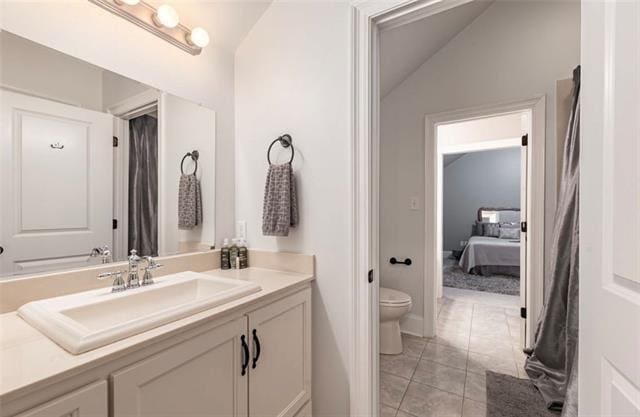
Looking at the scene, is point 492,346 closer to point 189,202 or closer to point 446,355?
point 446,355

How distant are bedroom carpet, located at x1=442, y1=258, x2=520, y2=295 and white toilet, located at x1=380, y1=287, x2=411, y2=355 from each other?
239 centimetres

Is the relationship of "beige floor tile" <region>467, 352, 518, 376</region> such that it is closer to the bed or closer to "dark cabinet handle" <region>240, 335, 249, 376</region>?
"dark cabinet handle" <region>240, 335, 249, 376</region>

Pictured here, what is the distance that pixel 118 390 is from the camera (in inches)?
26.6

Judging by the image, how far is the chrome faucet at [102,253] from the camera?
1159mm

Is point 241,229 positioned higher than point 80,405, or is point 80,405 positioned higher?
point 241,229

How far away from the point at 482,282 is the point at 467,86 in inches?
127

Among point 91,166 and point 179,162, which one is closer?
point 91,166

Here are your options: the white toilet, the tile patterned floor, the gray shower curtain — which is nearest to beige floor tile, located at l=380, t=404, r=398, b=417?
the tile patterned floor

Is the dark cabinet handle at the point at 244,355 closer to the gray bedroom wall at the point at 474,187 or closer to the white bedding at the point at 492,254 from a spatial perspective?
the white bedding at the point at 492,254

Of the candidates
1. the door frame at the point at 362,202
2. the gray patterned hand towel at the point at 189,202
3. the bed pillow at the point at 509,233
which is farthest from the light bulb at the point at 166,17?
the bed pillow at the point at 509,233

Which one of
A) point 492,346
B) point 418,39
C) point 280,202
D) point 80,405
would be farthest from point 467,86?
point 80,405

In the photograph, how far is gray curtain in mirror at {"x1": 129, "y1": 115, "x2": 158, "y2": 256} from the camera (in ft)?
4.31

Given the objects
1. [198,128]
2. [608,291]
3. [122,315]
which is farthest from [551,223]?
[122,315]

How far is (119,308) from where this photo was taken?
1017 millimetres
